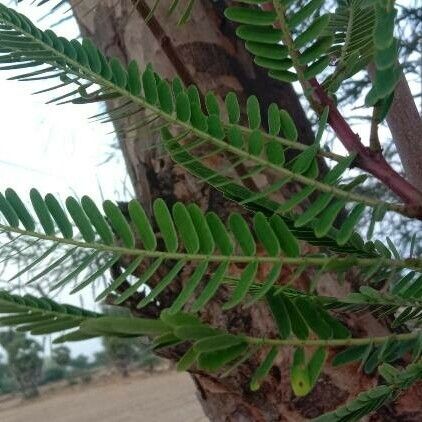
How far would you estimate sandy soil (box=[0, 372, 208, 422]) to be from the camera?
16.6 ft

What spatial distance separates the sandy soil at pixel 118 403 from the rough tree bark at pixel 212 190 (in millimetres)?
3908

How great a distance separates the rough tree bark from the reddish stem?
224 mm

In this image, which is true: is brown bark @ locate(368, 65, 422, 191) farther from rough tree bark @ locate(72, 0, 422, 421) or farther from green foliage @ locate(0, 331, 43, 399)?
green foliage @ locate(0, 331, 43, 399)

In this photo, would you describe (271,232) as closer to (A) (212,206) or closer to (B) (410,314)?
(B) (410,314)

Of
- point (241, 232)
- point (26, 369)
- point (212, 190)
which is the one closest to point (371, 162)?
point (241, 232)

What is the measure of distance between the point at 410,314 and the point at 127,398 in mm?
6074

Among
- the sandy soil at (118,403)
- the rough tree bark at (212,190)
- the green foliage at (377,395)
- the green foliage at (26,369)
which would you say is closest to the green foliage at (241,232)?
the green foliage at (377,395)

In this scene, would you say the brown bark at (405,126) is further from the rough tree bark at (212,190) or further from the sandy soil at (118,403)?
the sandy soil at (118,403)

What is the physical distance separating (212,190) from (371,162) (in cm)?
32

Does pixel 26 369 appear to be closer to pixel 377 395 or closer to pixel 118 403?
pixel 118 403

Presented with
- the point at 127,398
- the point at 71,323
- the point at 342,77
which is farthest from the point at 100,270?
the point at 127,398

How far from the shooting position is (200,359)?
0.16 metres

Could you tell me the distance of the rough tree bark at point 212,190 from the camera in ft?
1.59

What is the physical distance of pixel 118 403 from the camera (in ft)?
19.0
